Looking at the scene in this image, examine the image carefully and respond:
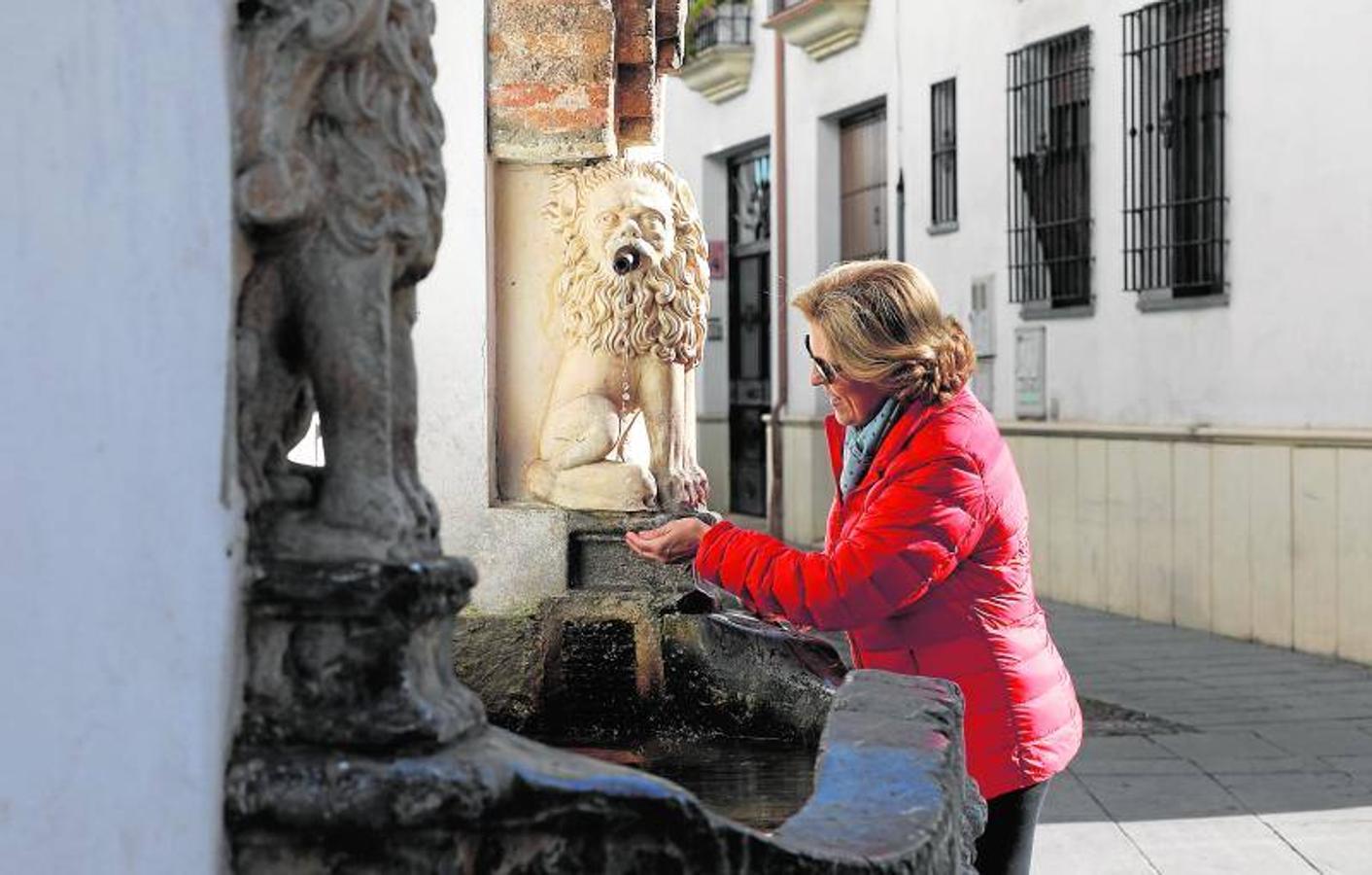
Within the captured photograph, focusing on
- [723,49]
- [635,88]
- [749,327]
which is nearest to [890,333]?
[635,88]

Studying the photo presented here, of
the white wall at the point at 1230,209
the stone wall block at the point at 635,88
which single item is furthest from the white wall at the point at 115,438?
the white wall at the point at 1230,209

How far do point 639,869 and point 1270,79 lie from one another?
11898 mm

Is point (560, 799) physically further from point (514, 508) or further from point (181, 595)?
point (514, 508)

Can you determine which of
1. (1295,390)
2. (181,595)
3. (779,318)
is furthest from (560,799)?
(779,318)

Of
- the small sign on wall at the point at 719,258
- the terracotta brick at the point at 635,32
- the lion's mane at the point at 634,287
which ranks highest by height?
the small sign on wall at the point at 719,258

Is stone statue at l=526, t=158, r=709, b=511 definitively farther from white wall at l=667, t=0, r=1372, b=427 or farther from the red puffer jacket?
white wall at l=667, t=0, r=1372, b=427

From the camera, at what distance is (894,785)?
2760 mm

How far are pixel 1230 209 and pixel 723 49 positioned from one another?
10107 millimetres

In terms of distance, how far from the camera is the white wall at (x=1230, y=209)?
12867 millimetres

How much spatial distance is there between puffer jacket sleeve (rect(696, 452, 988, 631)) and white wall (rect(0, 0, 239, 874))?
1.79 m

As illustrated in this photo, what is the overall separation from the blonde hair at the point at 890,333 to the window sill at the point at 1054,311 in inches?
467

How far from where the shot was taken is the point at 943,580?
4004mm

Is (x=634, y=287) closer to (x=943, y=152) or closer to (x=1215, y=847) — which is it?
(x=1215, y=847)

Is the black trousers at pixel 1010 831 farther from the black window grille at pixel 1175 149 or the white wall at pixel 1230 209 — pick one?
the black window grille at pixel 1175 149
